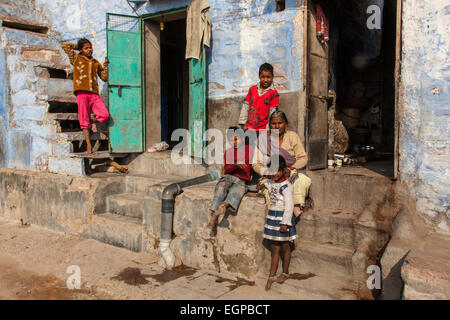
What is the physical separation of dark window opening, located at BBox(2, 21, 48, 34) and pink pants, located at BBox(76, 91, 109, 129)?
3075 millimetres

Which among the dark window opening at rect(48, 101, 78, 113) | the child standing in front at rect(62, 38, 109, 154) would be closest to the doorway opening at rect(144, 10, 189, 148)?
the dark window opening at rect(48, 101, 78, 113)

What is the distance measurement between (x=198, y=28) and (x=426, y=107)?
11.2ft

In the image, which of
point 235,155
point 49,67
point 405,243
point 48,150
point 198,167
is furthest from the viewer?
point 49,67

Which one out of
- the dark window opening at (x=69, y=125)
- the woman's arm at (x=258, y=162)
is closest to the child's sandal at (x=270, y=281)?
the woman's arm at (x=258, y=162)

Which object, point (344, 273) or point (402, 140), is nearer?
point (344, 273)

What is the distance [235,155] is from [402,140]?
71.4 inches

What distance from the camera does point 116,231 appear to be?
210 inches

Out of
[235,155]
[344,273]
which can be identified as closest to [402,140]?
[344,273]

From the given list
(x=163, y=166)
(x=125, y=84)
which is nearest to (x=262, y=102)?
(x=163, y=166)

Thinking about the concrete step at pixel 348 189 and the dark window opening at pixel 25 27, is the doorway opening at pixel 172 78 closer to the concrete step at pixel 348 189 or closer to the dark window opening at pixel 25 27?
the dark window opening at pixel 25 27

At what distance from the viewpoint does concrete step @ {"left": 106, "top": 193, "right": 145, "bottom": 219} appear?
5604 mm

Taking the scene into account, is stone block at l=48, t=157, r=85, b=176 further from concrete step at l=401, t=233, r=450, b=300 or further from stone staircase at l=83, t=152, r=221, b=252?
concrete step at l=401, t=233, r=450, b=300

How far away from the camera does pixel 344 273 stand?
363 cm
